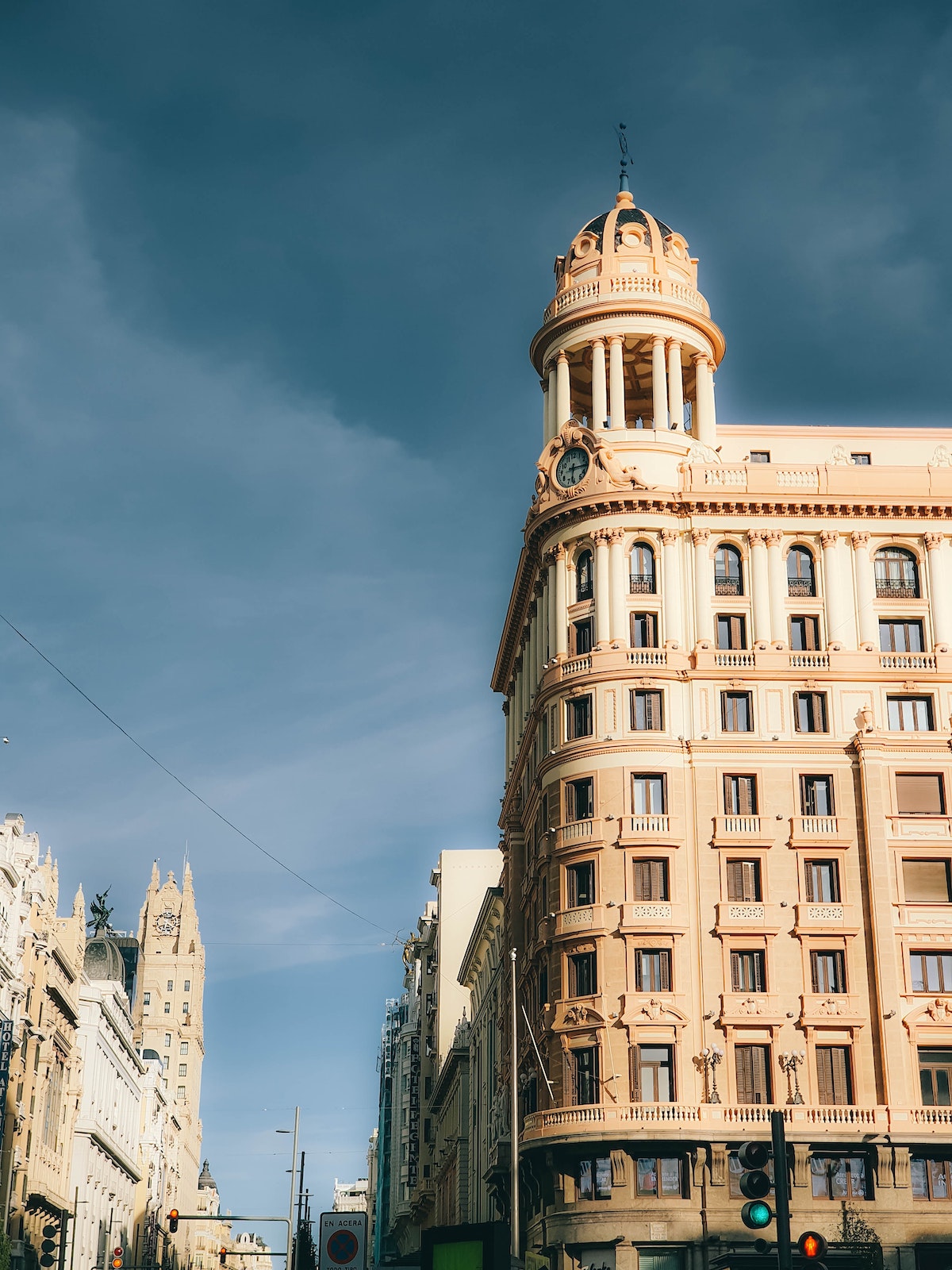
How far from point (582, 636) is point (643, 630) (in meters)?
2.74

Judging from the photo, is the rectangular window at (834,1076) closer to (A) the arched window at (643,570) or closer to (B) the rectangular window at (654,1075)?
(B) the rectangular window at (654,1075)

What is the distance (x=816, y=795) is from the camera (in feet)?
218

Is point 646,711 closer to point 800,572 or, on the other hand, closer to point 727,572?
point 727,572

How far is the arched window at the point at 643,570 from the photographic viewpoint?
6956 centimetres

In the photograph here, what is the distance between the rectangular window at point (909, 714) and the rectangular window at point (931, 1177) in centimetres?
1724

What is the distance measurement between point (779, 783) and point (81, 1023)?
5537 cm

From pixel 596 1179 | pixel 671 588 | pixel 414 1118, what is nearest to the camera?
pixel 596 1179

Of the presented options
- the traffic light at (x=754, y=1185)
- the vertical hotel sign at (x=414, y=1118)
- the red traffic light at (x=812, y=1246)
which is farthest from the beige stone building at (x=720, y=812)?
the vertical hotel sign at (x=414, y=1118)

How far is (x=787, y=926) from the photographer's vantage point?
64250 millimetres

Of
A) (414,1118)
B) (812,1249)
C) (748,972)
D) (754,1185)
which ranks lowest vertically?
(812,1249)

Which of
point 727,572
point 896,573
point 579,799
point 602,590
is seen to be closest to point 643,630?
point 602,590

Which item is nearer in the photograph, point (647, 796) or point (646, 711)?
point (647, 796)

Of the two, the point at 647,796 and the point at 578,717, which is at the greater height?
the point at 578,717

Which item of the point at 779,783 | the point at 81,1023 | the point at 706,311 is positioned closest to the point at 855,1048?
the point at 779,783
